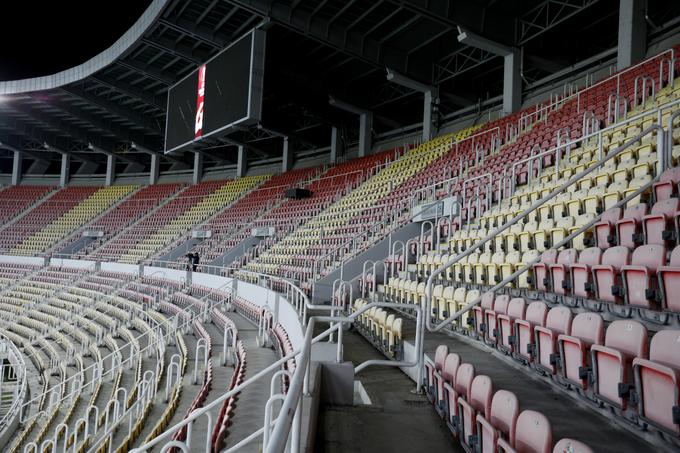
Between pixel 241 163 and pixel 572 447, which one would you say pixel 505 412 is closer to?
pixel 572 447

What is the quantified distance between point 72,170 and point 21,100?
38.7 feet

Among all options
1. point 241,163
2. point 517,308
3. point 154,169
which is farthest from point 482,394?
point 154,169

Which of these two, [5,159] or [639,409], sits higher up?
[5,159]

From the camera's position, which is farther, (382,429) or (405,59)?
(405,59)

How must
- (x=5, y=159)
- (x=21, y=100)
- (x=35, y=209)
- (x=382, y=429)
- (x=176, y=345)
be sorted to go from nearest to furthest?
(x=382, y=429) < (x=176, y=345) < (x=21, y=100) < (x=35, y=209) < (x=5, y=159)

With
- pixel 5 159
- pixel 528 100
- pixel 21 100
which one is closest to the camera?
pixel 528 100

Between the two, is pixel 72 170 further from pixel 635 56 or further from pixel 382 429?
pixel 382 429

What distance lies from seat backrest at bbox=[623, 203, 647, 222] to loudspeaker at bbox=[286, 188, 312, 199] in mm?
18058

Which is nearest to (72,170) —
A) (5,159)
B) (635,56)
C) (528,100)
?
(5,159)

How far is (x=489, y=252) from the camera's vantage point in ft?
23.3

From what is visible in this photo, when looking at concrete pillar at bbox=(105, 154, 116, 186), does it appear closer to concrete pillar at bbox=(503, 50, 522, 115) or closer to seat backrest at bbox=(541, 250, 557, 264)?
concrete pillar at bbox=(503, 50, 522, 115)

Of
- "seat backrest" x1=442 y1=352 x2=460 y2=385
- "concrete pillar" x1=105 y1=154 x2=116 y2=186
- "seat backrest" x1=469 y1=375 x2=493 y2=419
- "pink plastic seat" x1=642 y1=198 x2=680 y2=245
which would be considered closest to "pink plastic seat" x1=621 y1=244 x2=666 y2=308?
"pink plastic seat" x1=642 y1=198 x2=680 y2=245

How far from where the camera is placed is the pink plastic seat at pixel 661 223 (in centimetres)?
439

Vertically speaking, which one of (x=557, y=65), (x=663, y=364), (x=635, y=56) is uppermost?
(x=557, y=65)
